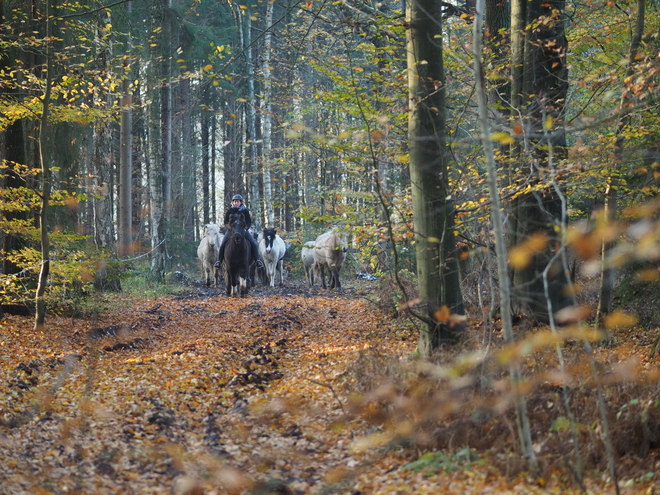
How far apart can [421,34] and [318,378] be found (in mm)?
4492

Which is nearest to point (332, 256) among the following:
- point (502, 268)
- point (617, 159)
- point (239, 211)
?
point (239, 211)

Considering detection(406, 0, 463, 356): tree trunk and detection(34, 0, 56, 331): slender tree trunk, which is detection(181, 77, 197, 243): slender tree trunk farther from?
detection(406, 0, 463, 356): tree trunk

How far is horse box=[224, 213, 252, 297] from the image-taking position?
685 inches

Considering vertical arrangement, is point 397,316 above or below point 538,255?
below

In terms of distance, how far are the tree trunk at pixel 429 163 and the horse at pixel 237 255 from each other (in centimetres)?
1043

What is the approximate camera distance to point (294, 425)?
21.7ft

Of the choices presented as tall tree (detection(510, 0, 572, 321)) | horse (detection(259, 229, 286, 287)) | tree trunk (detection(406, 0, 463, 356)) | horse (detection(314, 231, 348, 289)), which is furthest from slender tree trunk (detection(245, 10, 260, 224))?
tree trunk (detection(406, 0, 463, 356))

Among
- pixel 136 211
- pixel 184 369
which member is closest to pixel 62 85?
pixel 184 369

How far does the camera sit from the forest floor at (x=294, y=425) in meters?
5.00

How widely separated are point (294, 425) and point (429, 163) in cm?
339

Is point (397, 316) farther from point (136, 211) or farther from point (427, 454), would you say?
point (136, 211)

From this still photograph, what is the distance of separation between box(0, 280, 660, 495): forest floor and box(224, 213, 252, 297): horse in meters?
7.68

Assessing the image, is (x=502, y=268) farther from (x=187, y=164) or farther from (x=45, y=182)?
(x=187, y=164)

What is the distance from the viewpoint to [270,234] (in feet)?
72.2
